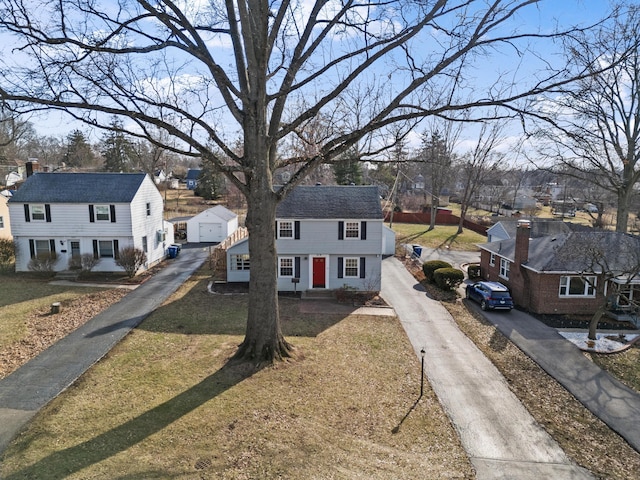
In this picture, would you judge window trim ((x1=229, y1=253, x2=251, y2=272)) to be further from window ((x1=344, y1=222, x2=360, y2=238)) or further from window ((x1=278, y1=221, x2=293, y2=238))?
window ((x1=344, y1=222, x2=360, y2=238))

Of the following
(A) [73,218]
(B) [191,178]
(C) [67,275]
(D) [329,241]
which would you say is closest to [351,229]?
(D) [329,241]

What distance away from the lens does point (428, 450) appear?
9055 mm

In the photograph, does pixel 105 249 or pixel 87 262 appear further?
pixel 105 249

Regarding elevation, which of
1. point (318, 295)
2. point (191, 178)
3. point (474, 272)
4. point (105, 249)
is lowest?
point (318, 295)

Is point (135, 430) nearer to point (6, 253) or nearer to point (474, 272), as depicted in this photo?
point (474, 272)

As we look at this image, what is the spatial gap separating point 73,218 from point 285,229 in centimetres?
1388

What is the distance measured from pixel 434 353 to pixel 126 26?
46.1 ft

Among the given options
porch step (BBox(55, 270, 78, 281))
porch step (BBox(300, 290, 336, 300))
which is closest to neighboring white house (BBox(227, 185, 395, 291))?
porch step (BBox(300, 290, 336, 300))

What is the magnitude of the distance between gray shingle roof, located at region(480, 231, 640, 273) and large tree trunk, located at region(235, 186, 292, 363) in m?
15.0

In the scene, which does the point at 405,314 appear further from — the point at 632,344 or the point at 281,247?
the point at 632,344

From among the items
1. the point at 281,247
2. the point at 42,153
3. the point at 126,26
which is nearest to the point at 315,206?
the point at 281,247

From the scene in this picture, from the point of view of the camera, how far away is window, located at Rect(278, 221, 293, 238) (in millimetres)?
22609

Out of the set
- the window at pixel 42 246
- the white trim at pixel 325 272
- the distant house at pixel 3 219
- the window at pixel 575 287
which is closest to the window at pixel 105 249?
the window at pixel 42 246

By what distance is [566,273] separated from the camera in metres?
20.4
